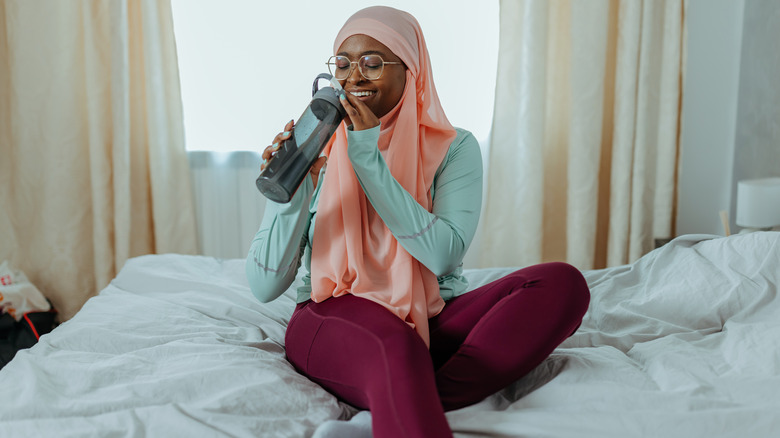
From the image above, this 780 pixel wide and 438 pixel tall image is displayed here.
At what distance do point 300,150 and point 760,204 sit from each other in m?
1.69

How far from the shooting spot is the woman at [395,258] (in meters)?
1.08

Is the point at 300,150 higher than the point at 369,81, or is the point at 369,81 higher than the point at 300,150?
the point at 369,81

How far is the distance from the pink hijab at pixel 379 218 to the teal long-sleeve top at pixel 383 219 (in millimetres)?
41

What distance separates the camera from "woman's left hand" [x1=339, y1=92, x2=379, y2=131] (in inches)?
44.1

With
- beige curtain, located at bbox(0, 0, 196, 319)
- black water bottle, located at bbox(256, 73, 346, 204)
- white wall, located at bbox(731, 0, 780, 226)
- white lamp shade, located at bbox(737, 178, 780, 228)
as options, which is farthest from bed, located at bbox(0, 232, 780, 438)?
beige curtain, located at bbox(0, 0, 196, 319)

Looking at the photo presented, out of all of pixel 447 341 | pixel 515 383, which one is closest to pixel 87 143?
pixel 447 341

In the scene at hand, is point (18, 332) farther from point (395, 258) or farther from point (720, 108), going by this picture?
point (720, 108)

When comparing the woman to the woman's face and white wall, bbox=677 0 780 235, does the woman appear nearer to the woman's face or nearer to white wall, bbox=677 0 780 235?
the woman's face

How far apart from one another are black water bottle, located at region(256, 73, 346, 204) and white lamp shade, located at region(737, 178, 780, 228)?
63.1 inches

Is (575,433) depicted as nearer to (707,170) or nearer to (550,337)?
(550,337)

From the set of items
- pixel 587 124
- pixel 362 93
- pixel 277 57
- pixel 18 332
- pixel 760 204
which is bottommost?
pixel 18 332

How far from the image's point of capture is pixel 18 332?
2.31 m

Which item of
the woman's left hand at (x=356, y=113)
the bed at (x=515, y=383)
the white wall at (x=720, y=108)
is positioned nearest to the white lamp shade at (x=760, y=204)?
the white wall at (x=720, y=108)

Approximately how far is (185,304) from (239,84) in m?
1.39
